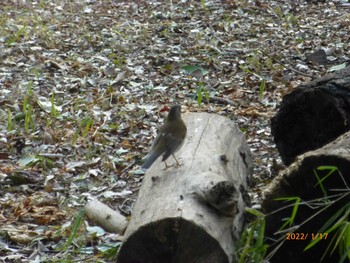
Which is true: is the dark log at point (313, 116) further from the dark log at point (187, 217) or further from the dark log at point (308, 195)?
the dark log at point (187, 217)

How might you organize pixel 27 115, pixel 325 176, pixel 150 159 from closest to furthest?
pixel 325 176, pixel 150 159, pixel 27 115

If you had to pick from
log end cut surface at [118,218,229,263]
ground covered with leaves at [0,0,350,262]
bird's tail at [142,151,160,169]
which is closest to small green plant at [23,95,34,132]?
ground covered with leaves at [0,0,350,262]

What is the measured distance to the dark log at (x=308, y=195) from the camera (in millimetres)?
3080

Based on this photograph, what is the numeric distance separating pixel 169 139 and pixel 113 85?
274 cm

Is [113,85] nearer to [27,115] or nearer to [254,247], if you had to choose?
[27,115]

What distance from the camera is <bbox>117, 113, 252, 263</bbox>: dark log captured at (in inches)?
118

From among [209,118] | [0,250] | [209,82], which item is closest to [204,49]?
[209,82]

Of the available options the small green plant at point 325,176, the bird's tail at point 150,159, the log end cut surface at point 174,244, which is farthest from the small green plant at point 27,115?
the small green plant at point 325,176

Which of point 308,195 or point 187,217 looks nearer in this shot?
point 187,217

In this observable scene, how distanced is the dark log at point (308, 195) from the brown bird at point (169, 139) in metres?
0.55

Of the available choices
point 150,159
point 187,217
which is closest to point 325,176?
point 187,217

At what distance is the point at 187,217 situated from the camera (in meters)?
3.01

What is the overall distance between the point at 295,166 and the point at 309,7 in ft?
18.0

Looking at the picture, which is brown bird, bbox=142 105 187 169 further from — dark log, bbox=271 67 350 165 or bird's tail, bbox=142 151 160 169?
dark log, bbox=271 67 350 165
